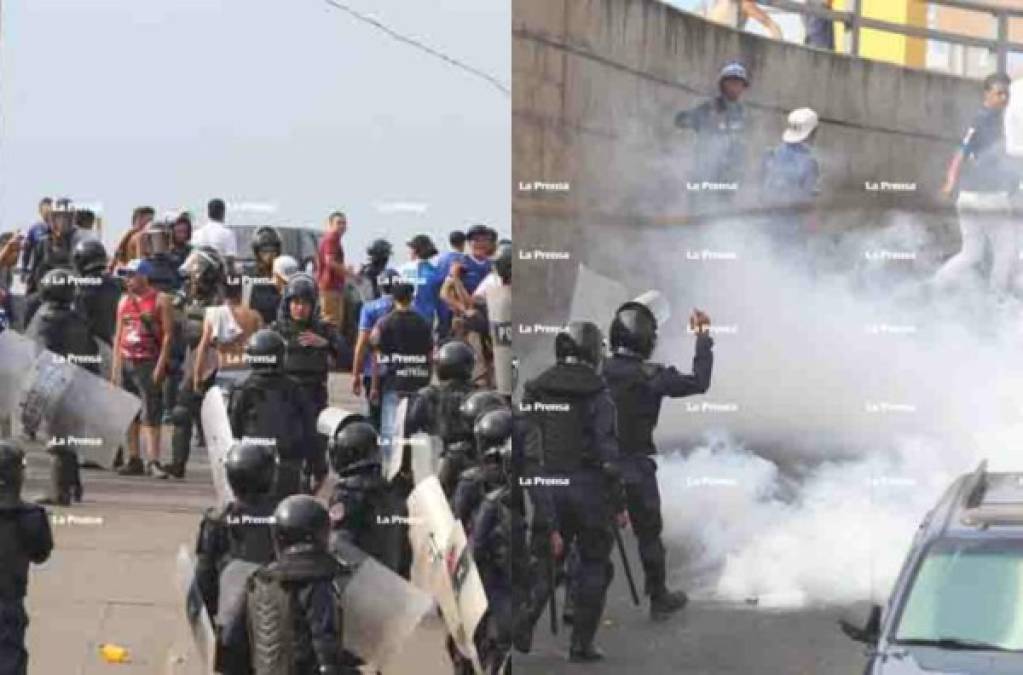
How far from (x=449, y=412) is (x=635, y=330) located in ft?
2.78

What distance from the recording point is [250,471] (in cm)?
1098

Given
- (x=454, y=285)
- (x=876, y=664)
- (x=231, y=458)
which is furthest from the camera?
(x=454, y=285)

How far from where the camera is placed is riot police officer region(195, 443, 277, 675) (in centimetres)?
1096

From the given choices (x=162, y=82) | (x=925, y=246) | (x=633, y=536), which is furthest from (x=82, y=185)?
(x=925, y=246)

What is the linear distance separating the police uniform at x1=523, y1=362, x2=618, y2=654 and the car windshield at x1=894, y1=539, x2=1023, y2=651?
57.8 inches

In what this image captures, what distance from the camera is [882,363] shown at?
1152 centimetres

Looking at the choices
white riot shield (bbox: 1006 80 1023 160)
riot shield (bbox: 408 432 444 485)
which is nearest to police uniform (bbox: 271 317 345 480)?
riot shield (bbox: 408 432 444 485)

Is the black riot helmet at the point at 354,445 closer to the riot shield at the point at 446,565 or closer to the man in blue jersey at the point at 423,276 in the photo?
the riot shield at the point at 446,565

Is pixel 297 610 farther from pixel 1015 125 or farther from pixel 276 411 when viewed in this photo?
pixel 1015 125

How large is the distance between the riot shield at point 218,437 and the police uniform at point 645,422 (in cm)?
152

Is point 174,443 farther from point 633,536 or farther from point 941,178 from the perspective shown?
point 941,178

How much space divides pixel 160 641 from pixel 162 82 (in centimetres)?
223

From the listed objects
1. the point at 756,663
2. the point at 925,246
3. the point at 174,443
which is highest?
the point at 925,246

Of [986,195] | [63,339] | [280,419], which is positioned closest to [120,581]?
[280,419]
